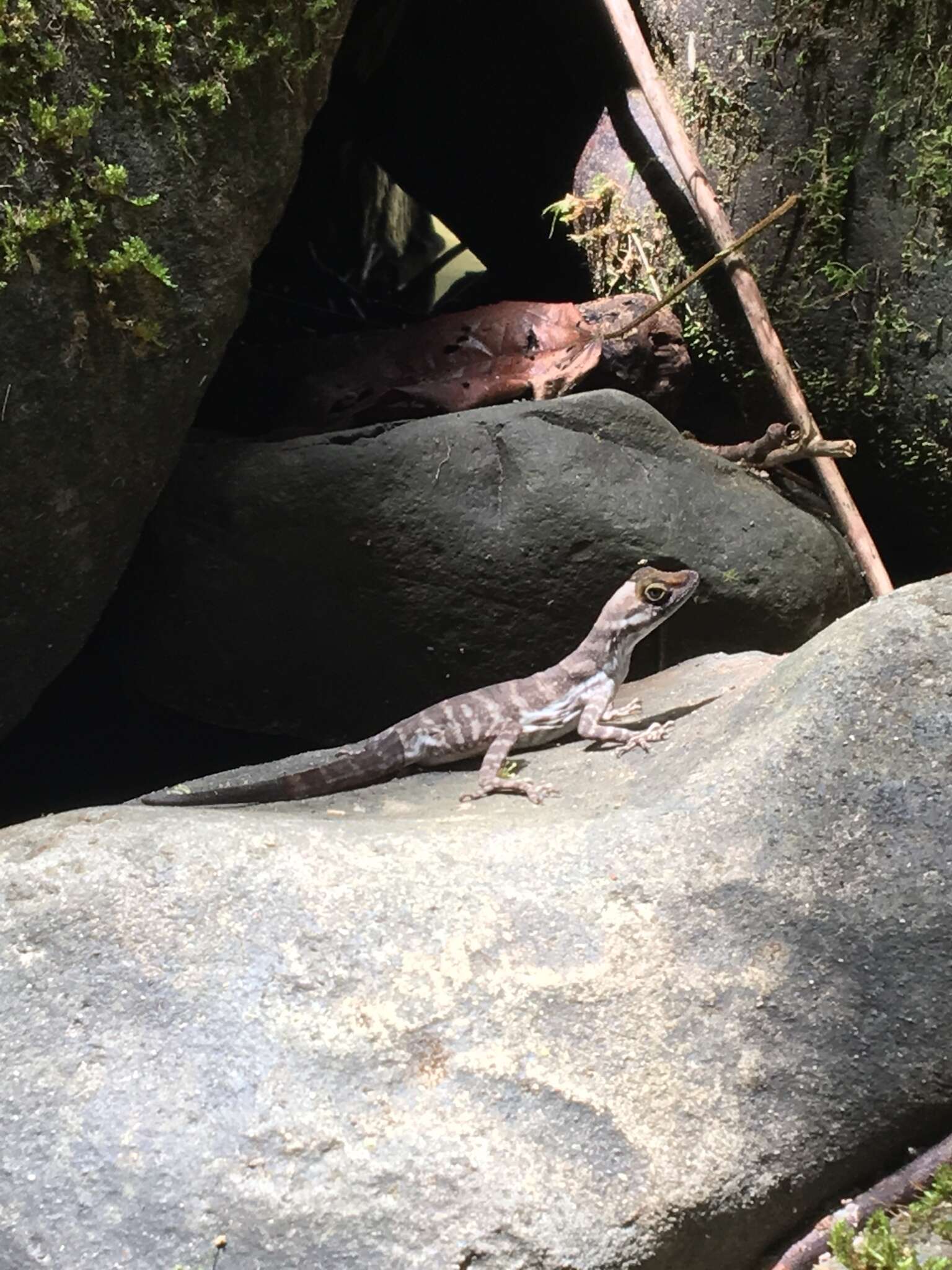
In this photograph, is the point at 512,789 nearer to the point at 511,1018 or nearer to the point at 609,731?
the point at 609,731

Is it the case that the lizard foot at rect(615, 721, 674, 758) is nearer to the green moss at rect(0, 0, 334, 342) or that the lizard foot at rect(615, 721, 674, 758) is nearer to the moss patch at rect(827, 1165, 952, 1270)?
the moss patch at rect(827, 1165, 952, 1270)

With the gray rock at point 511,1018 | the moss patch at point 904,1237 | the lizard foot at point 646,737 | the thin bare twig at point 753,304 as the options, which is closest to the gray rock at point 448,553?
the thin bare twig at point 753,304

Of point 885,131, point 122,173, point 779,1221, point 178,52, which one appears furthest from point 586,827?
point 885,131

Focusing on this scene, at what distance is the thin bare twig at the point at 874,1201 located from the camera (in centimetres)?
256

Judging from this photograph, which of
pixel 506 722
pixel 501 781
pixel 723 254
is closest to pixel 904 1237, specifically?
pixel 501 781

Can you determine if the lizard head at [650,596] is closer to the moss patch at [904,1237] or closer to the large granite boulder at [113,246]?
the large granite boulder at [113,246]

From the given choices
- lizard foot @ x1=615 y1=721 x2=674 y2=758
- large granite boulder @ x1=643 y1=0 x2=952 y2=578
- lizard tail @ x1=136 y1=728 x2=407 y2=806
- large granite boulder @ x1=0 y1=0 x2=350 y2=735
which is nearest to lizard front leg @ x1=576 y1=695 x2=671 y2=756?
lizard foot @ x1=615 y1=721 x2=674 y2=758

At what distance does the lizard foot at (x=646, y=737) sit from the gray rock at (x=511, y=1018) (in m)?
0.98

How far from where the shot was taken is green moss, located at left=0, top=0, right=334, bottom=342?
350cm

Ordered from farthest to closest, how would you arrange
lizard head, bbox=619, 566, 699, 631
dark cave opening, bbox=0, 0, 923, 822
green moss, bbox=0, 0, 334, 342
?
1. dark cave opening, bbox=0, 0, 923, 822
2. lizard head, bbox=619, 566, 699, 631
3. green moss, bbox=0, 0, 334, 342

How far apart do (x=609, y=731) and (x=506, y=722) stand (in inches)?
20.2

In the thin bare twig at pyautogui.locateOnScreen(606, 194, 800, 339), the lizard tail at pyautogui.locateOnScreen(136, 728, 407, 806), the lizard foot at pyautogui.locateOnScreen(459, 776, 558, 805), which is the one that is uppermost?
the thin bare twig at pyautogui.locateOnScreen(606, 194, 800, 339)

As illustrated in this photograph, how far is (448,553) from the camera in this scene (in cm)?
479

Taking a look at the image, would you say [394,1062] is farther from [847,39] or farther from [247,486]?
[847,39]
